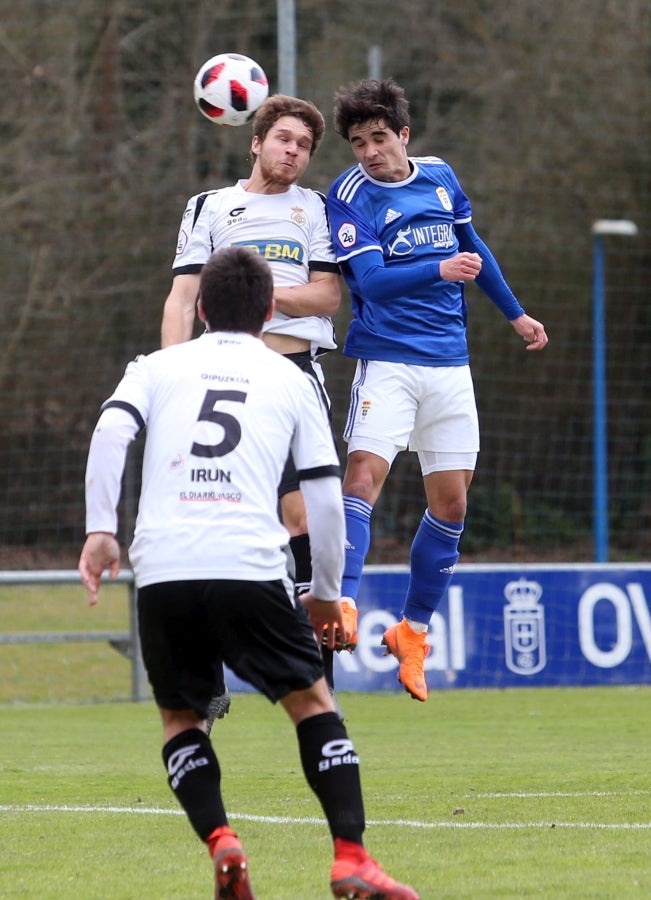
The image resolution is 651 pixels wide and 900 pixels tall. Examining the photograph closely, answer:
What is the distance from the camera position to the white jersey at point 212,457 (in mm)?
4141

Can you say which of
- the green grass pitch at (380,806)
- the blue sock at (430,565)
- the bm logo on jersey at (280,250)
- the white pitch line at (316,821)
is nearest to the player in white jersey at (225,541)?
the green grass pitch at (380,806)

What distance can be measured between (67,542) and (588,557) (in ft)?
25.6

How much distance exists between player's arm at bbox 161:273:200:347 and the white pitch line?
6.24ft

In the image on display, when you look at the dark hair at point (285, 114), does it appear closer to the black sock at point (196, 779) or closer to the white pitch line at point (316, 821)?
the white pitch line at point (316, 821)

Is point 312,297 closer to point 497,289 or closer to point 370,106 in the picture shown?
point 370,106

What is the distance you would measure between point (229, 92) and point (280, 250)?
1.01 metres

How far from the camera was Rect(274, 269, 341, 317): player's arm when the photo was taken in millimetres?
6301

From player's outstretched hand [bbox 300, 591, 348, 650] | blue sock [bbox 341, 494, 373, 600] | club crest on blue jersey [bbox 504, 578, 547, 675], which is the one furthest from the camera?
club crest on blue jersey [bbox 504, 578, 547, 675]

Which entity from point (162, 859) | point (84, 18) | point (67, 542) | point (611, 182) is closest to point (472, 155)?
point (611, 182)

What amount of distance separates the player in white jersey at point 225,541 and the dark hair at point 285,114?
7.39ft

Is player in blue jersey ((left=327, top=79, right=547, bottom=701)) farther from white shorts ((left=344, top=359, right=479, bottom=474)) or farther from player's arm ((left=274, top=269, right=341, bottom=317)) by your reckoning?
player's arm ((left=274, top=269, right=341, bottom=317))

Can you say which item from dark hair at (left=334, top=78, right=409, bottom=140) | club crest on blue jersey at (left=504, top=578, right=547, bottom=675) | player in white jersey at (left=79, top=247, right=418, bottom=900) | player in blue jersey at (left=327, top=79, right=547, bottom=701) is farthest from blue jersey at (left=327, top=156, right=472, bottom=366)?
club crest on blue jersey at (left=504, top=578, right=547, bottom=675)

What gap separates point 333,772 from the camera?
4.25 m

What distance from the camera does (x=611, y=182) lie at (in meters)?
23.9
